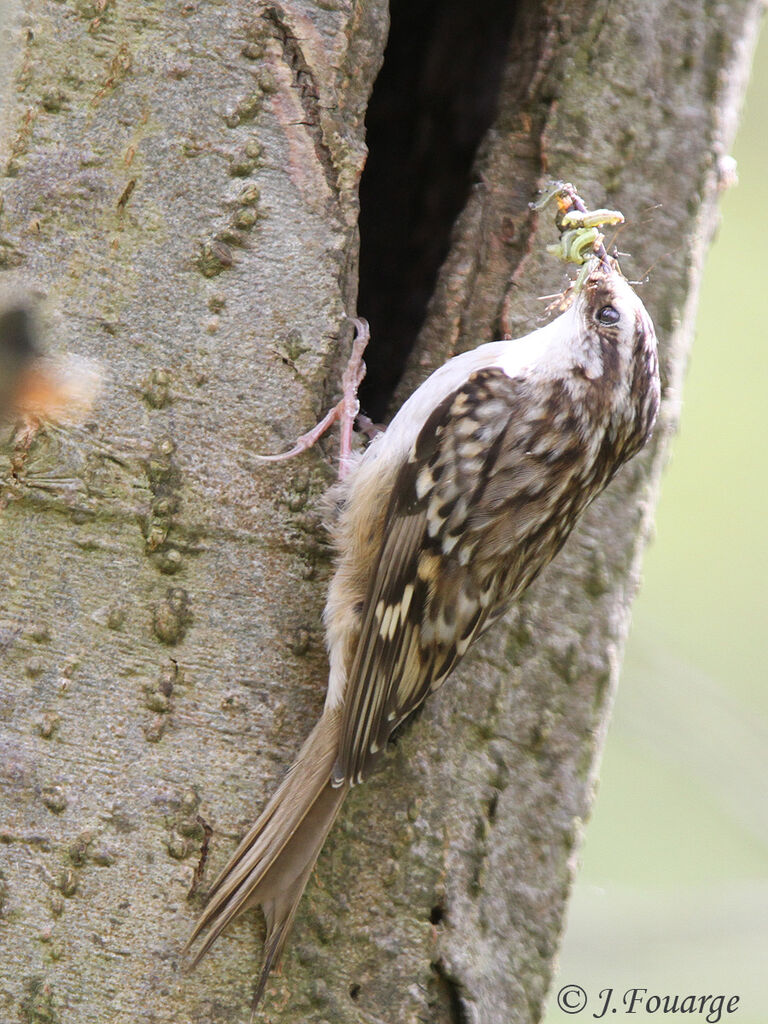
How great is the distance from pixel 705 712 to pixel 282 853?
1144 mm

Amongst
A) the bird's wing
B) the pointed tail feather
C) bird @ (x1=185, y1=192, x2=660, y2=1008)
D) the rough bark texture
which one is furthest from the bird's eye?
the pointed tail feather

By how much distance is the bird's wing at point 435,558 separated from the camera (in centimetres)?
161

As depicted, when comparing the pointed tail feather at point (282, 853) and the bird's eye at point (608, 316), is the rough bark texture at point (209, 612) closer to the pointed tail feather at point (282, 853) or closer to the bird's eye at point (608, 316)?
the pointed tail feather at point (282, 853)

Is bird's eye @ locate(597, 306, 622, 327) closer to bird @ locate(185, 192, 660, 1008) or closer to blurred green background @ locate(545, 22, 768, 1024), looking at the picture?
bird @ locate(185, 192, 660, 1008)

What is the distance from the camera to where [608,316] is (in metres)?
1.78

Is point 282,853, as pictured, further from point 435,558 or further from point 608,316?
point 608,316

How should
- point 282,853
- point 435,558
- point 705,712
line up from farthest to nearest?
point 705,712
point 435,558
point 282,853

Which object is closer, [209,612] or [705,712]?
[209,612]

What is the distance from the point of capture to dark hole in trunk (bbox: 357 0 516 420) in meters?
2.22

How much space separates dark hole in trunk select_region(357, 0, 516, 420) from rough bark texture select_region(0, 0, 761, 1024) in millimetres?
Result: 627

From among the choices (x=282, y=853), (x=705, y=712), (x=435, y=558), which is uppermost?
(x=435, y=558)

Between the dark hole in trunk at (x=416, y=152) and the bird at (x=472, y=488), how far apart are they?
1.31ft

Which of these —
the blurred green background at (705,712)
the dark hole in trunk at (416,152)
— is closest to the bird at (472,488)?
the dark hole in trunk at (416,152)

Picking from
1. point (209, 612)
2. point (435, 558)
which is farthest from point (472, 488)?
point (209, 612)
